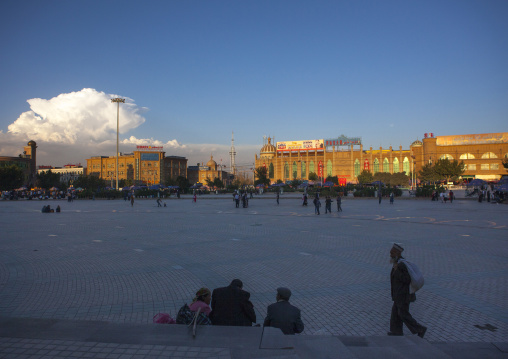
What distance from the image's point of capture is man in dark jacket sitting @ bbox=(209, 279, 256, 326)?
4478 mm

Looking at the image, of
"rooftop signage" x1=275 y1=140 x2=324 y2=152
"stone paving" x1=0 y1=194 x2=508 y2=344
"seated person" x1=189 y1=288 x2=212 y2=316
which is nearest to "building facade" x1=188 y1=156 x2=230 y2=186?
"rooftop signage" x1=275 y1=140 x2=324 y2=152

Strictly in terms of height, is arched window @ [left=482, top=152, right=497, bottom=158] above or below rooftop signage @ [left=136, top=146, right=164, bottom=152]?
below

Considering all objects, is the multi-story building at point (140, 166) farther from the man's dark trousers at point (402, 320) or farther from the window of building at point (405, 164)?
the man's dark trousers at point (402, 320)

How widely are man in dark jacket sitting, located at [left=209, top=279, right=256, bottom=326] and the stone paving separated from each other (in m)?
1.23

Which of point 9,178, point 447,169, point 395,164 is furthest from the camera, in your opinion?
point 395,164

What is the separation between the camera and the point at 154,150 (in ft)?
405

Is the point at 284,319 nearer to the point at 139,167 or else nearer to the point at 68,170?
the point at 139,167

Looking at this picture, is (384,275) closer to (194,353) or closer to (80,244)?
→ (194,353)

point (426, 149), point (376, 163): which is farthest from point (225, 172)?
point (426, 149)

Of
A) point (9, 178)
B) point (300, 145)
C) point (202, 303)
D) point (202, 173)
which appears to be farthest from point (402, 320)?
point (202, 173)

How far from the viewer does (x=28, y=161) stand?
9381 centimetres

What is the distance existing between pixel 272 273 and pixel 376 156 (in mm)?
107555

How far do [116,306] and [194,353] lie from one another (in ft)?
10.9

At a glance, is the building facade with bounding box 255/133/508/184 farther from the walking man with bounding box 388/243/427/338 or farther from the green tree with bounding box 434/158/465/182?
the walking man with bounding box 388/243/427/338
